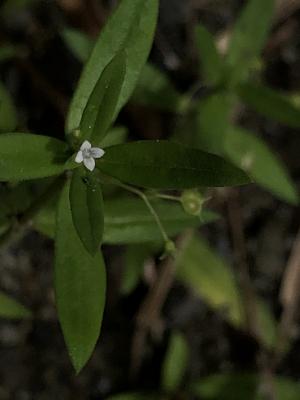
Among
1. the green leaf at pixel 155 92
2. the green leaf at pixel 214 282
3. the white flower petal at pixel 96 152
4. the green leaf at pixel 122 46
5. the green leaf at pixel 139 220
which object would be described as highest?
the green leaf at pixel 155 92

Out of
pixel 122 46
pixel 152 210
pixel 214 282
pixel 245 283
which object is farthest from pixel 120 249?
pixel 122 46

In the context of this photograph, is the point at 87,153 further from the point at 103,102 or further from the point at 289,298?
the point at 289,298

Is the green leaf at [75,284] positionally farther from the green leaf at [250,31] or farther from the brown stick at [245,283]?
the brown stick at [245,283]

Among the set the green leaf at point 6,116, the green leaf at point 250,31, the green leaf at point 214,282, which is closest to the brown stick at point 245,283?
the green leaf at point 214,282

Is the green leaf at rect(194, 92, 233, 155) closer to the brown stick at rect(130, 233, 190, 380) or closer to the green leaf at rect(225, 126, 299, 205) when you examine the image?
the green leaf at rect(225, 126, 299, 205)

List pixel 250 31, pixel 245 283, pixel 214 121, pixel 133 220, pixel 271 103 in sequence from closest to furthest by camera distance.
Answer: pixel 133 220 < pixel 271 103 < pixel 214 121 < pixel 250 31 < pixel 245 283

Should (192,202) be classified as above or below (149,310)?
below

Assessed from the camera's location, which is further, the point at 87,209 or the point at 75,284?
the point at 75,284

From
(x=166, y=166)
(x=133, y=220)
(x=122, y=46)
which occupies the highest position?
(x=122, y=46)
